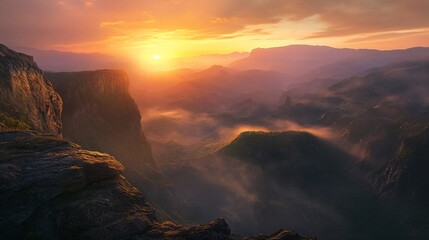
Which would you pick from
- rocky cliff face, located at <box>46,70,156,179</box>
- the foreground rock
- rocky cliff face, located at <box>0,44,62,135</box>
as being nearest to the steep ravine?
the foreground rock

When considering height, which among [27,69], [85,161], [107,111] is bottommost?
[107,111]

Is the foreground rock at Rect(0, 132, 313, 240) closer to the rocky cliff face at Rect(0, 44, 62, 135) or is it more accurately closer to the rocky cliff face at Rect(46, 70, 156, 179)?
the rocky cliff face at Rect(0, 44, 62, 135)

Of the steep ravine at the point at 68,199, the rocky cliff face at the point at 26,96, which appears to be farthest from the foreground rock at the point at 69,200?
the rocky cliff face at the point at 26,96

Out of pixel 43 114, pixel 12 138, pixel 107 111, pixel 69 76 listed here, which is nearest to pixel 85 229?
pixel 12 138

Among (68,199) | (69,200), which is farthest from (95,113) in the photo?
(69,200)

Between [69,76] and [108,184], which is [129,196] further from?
[69,76]
